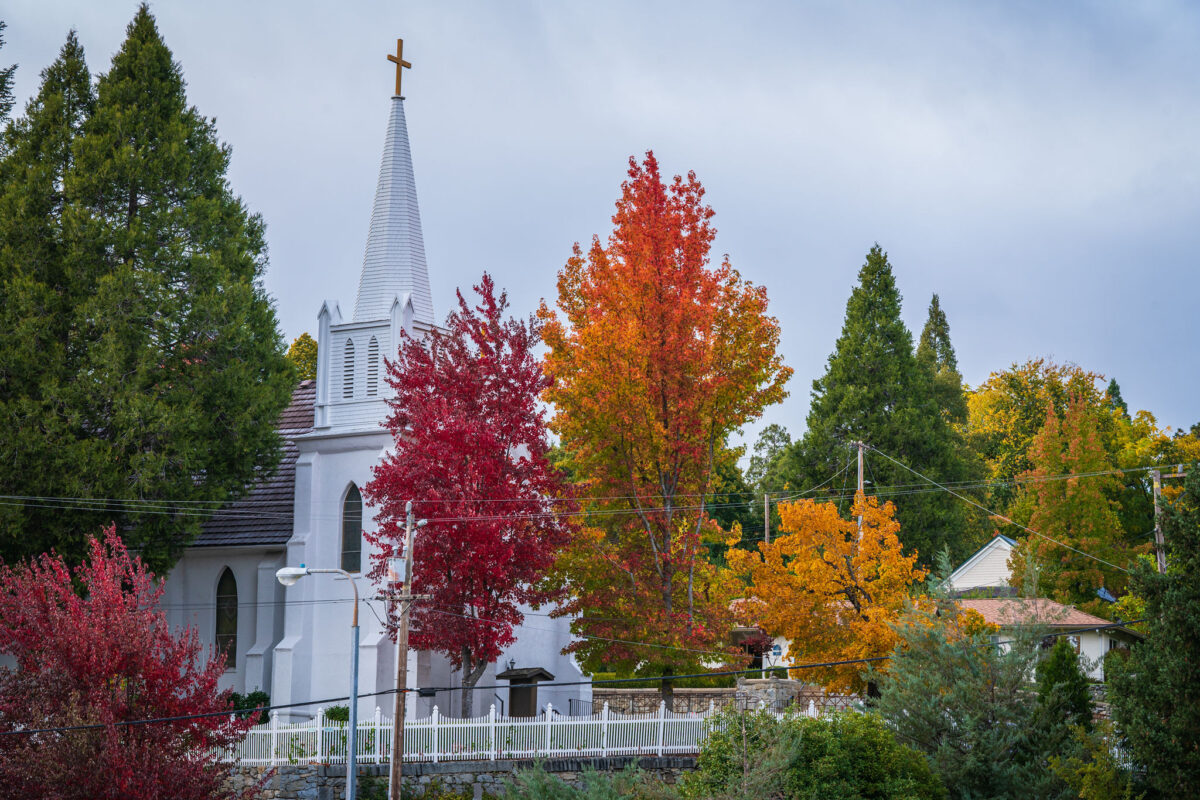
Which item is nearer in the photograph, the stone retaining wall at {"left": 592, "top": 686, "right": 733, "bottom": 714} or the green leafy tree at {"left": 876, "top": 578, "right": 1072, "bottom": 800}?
the green leafy tree at {"left": 876, "top": 578, "right": 1072, "bottom": 800}

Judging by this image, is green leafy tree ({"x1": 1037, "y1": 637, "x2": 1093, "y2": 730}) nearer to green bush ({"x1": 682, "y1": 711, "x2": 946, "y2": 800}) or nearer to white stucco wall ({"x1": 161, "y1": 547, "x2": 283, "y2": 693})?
→ green bush ({"x1": 682, "y1": 711, "x2": 946, "y2": 800})

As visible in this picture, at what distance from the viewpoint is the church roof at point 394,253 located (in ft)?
119

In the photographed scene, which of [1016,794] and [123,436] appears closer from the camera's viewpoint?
[1016,794]

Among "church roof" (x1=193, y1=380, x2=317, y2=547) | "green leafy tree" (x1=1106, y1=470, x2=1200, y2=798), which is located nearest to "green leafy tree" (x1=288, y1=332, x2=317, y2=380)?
"church roof" (x1=193, y1=380, x2=317, y2=547)

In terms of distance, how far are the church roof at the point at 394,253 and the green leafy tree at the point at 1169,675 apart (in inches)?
822

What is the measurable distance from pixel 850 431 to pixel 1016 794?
99.8 ft

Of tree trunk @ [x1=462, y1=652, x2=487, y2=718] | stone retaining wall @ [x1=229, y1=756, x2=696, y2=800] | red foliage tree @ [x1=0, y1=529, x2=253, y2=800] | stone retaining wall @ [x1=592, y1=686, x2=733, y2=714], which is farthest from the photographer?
stone retaining wall @ [x1=592, y1=686, x2=733, y2=714]

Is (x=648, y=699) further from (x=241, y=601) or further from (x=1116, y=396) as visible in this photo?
(x=1116, y=396)

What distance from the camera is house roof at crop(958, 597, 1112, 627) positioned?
94.8 ft

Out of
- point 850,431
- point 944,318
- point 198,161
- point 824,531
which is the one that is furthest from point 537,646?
point 944,318

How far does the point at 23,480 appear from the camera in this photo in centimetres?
3167

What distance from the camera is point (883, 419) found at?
182 feet

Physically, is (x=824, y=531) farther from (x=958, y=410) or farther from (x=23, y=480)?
(x=958, y=410)

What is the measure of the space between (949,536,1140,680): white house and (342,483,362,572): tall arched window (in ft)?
54.2
